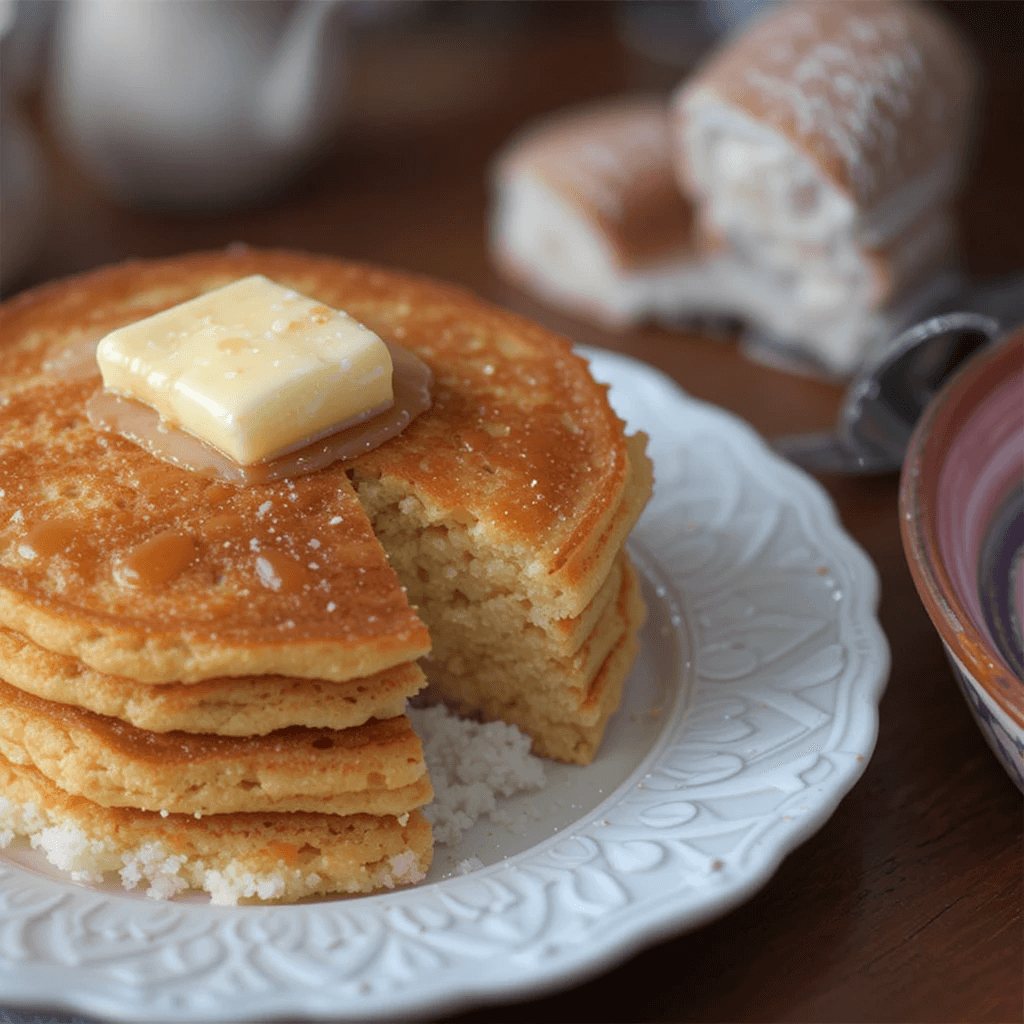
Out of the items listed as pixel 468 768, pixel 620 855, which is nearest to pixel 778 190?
pixel 468 768

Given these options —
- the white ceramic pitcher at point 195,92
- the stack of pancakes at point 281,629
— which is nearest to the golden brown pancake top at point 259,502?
the stack of pancakes at point 281,629

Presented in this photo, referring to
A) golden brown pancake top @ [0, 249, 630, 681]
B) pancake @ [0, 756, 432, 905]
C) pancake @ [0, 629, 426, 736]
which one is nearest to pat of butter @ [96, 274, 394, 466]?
golden brown pancake top @ [0, 249, 630, 681]

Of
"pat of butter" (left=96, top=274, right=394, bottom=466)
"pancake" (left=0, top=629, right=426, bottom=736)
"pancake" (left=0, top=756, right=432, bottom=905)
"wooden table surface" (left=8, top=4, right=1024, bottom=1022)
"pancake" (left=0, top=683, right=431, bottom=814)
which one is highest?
"pat of butter" (left=96, top=274, right=394, bottom=466)

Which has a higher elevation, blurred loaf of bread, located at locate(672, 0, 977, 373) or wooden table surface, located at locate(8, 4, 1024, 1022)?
blurred loaf of bread, located at locate(672, 0, 977, 373)

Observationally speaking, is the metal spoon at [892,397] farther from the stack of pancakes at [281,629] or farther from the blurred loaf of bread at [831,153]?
the stack of pancakes at [281,629]

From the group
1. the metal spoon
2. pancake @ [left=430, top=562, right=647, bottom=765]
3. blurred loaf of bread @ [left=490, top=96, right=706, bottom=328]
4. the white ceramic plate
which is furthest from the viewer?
blurred loaf of bread @ [left=490, top=96, right=706, bottom=328]

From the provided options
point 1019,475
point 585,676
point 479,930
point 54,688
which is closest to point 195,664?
point 54,688

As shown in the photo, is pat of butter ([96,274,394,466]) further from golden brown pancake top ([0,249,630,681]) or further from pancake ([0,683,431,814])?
pancake ([0,683,431,814])
